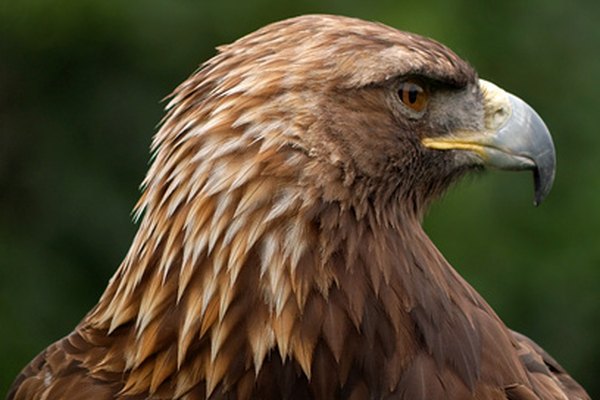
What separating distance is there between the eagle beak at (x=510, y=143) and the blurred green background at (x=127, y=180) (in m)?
2.81

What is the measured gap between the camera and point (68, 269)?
6738mm

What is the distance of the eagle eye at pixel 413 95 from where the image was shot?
143 inches

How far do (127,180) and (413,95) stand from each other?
10.7ft

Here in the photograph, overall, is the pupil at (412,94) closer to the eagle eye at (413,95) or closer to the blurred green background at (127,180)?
the eagle eye at (413,95)

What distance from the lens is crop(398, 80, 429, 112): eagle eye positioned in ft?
11.9

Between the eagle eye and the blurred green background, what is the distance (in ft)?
9.61

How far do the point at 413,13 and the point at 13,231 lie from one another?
2102 millimetres

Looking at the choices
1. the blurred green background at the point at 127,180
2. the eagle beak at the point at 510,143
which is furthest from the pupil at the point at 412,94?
the blurred green background at the point at 127,180

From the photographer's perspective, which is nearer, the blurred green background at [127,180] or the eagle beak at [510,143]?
the eagle beak at [510,143]

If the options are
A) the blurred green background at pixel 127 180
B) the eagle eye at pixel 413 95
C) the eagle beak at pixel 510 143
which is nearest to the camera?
the eagle eye at pixel 413 95

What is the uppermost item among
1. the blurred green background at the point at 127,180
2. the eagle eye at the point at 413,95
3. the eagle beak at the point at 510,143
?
the eagle eye at the point at 413,95

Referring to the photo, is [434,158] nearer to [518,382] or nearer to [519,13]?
[518,382]

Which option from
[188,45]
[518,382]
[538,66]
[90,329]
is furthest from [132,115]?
[518,382]

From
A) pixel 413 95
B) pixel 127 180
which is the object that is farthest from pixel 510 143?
pixel 127 180
